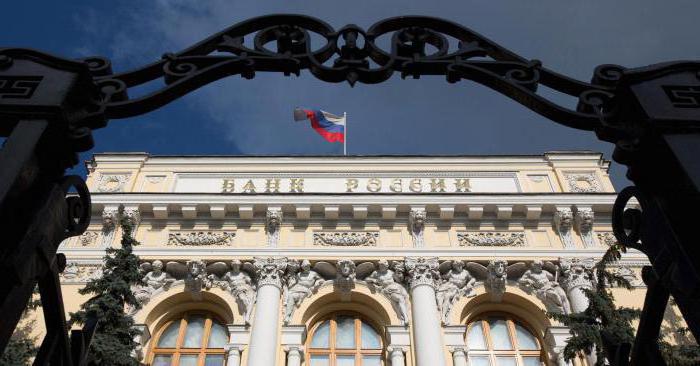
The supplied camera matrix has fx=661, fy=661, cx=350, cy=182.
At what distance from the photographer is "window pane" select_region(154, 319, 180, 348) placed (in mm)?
15500

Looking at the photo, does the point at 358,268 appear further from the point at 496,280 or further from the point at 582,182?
the point at 582,182

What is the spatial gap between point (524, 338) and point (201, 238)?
839 cm

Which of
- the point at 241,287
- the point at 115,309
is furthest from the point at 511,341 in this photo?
the point at 115,309

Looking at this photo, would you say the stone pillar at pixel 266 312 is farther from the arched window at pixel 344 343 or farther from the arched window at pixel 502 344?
the arched window at pixel 502 344

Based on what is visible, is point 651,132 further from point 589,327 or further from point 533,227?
point 533,227

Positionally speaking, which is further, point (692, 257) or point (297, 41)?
point (297, 41)

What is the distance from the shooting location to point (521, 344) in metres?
15.4

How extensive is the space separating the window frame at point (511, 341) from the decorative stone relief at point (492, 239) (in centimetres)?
179

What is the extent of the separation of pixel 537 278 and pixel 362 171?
591 centimetres

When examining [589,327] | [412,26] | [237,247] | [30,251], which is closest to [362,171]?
[237,247]

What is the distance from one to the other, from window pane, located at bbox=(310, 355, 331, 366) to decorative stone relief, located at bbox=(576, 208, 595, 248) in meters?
7.27

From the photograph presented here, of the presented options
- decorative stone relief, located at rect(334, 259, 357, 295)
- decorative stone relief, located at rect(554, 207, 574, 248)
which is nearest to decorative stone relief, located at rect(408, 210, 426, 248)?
decorative stone relief, located at rect(334, 259, 357, 295)

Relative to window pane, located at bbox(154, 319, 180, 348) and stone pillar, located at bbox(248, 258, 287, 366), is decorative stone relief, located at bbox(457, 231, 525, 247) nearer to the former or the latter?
stone pillar, located at bbox(248, 258, 287, 366)

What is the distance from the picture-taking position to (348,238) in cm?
1702
